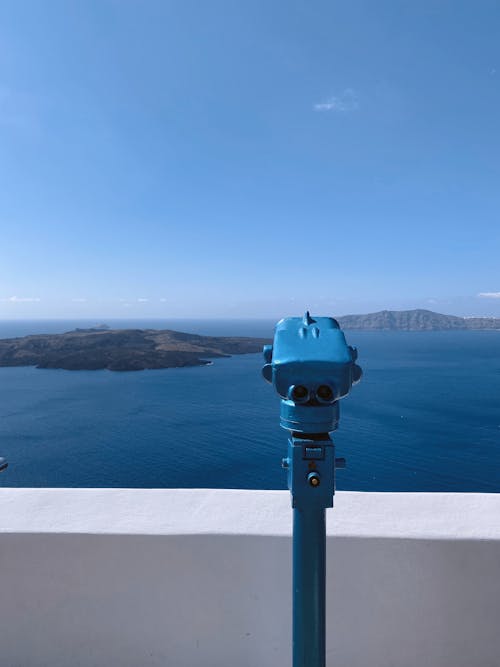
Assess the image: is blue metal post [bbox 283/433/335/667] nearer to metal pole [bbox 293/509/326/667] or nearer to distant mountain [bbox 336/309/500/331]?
metal pole [bbox 293/509/326/667]

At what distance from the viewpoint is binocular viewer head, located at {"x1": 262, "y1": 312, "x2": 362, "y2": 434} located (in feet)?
3.77

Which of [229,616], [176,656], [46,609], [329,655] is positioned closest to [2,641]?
[46,609]

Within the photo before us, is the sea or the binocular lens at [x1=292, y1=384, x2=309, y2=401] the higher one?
the binocular lens at [x1=292, y1=384, x2=309, y2=401]

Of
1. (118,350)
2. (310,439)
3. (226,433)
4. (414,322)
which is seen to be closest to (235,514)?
(310,439)

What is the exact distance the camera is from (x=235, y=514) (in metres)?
1.53

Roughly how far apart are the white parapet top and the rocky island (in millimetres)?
77094

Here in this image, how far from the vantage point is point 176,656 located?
1.57 m

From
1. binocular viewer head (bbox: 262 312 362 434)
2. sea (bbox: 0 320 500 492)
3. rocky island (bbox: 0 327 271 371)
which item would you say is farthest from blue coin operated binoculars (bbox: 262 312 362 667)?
rocky island (bbox: 0 327 271 371)

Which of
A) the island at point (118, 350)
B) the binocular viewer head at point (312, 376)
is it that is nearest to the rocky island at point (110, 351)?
the island at point (118, 350)

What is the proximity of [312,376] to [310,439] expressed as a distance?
0.61 ft

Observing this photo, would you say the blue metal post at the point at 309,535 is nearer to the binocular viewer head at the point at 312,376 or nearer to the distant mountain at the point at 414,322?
the binocular viewer head at the point at 312,376

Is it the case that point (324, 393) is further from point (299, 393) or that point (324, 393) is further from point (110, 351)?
point (110, 351)

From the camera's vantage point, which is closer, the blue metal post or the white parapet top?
the blue metal post

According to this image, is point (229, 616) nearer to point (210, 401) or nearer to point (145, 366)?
point (210, 401)
